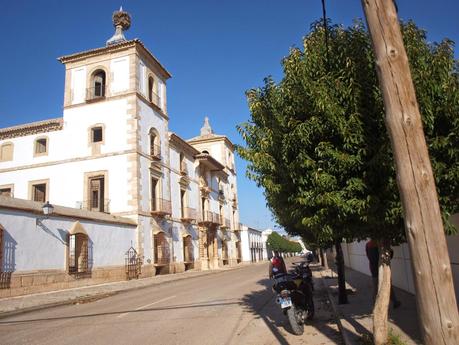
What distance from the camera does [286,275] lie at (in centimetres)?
775

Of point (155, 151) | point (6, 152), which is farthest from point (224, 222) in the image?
point (6, 152)

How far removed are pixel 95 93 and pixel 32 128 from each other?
546 centimetres

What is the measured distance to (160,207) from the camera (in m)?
29.2

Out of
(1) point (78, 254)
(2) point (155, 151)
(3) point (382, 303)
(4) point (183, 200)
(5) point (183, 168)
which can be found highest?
(2) point (155, 151)

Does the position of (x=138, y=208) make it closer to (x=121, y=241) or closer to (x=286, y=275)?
(x=121, y=241)

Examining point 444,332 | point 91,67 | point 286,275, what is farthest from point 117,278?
point 444,332

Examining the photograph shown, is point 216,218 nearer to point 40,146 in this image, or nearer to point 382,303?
point 40,146

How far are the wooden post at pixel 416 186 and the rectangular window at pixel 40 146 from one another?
31.0m

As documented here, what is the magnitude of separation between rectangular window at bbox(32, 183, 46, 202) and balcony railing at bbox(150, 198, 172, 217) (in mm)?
8058

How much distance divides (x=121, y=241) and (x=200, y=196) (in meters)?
16.1

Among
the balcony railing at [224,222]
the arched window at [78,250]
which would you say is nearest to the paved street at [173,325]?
the arched window at [78,250]

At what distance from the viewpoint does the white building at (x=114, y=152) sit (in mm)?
27172

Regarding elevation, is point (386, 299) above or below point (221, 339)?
above

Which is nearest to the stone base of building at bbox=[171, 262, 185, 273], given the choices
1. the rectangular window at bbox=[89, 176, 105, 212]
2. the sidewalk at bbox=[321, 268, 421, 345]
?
the rectangular window at bbox=[89, 176, 105, 212]
